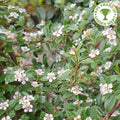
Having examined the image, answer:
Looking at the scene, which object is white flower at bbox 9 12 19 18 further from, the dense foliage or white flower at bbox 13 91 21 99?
white flower at bbox 13 91 21 99

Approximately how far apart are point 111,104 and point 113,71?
0.41 metres

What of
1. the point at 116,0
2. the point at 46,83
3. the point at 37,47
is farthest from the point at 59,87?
the point at 116,0

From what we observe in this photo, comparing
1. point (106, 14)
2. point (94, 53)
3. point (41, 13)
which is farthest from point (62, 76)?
point (41, 13)

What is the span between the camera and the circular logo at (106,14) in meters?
1.02

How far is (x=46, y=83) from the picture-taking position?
3.36ft

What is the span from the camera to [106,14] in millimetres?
1097

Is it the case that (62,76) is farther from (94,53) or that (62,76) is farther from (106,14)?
(106,14)

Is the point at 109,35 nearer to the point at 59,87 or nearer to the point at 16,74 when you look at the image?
the point at 59,87

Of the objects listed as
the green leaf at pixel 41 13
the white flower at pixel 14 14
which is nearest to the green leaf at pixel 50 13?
the green leaf at pixel 41 13

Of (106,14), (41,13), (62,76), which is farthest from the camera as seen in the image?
(41,13)

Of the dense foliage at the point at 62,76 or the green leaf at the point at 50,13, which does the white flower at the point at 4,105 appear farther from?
the green leaf at the point at 50,13

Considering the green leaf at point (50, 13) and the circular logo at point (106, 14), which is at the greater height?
the green leaf at point (50, 13)

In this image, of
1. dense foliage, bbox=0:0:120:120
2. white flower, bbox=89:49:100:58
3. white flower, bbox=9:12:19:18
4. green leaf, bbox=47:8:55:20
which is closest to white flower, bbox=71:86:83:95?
dense foliage, bbox=0:0:120:120

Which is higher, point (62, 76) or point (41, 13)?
point (41, 13)
